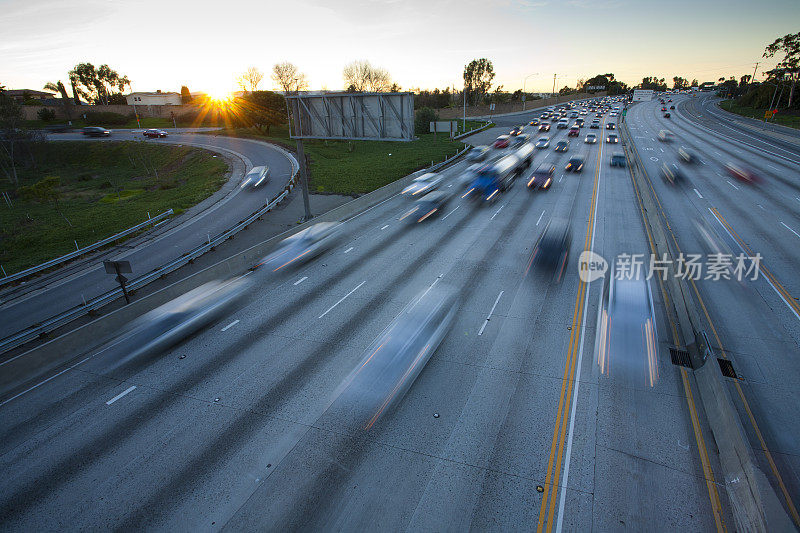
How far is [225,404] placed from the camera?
10820 millimetres

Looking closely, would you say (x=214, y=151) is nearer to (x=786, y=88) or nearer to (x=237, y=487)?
(x=237, y=487)

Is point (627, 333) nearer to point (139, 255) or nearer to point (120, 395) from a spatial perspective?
point (120, 395)

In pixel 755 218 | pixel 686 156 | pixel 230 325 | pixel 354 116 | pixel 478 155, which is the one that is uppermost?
pixel 354 116

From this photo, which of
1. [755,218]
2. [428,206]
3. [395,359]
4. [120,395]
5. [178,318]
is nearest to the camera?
[120,395]

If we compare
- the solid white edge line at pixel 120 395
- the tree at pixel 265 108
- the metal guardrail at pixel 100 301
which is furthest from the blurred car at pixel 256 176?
the tree at pixel 265 108

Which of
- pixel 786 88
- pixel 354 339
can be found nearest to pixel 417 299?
pixel 354 339

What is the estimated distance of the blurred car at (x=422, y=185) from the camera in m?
33.9

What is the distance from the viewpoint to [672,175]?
3572 centimetres

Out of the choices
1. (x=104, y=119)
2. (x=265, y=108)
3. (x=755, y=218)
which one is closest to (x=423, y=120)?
(x=265, y=108)

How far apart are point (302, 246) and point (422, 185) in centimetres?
1671

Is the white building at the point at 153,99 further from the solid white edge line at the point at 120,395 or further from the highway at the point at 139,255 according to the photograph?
the solid white edge line at the point at 120,395

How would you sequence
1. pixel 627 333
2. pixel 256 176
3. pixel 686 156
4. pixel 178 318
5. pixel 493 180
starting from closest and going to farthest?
1. pixel 627 333
2. pixel 178 318
3. pixel 493 180
4. pixel 256 176
5. pixel 686 156

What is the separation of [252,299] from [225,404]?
655 cm

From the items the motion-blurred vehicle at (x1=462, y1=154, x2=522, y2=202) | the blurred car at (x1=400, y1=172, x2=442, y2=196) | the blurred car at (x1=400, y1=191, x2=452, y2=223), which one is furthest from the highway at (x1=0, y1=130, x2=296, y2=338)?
the motion-blurred vehicle at (x1=462, y1=154, x2=522, y2=202)
